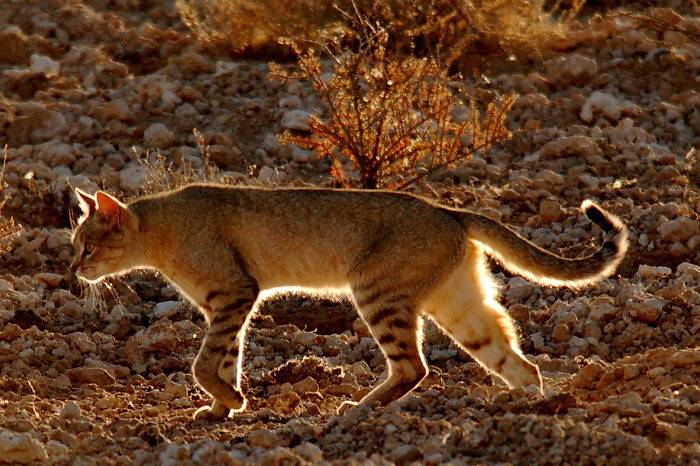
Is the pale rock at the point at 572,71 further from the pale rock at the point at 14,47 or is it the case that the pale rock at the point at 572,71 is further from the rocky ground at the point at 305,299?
the pale rock at the point at 14,47

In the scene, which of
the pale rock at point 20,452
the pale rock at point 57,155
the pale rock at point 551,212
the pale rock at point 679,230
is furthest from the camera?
the pale rock at point 57,155

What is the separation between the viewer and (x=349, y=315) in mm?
10805

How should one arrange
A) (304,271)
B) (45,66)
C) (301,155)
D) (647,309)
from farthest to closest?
(45,66) → (301,155) → (647,309) → (304,271)

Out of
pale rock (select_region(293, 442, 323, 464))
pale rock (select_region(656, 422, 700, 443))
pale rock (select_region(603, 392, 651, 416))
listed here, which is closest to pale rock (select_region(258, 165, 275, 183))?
pale rock (select_region(603, 392, 651, 416))

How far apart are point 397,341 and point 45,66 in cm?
859

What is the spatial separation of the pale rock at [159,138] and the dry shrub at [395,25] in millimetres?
2108

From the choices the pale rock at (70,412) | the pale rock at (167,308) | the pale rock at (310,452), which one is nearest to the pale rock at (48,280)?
the pale rock at (167,308)

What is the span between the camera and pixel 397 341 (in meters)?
8.10

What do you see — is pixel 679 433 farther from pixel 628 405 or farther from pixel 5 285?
pixel 5 285

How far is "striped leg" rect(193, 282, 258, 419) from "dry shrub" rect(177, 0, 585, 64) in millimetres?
6915

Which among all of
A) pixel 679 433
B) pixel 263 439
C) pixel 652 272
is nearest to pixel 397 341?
pixel 263 439

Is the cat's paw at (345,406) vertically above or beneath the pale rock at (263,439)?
beneath

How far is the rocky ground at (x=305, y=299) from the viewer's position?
22.8ft

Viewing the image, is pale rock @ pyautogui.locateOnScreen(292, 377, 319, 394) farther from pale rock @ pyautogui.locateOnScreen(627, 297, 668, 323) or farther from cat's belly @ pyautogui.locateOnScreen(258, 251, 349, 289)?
pale rock @ pyautogui.locateOnScreen(627, 297, 668, 323)
